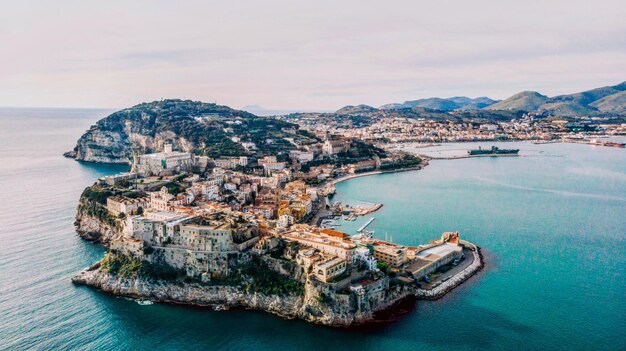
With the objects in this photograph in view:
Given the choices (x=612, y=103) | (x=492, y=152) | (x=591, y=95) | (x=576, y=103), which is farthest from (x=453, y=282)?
(x=591, y=95)

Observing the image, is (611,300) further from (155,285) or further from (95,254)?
(95,254)

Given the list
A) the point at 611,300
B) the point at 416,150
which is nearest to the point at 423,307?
the point at 611,300

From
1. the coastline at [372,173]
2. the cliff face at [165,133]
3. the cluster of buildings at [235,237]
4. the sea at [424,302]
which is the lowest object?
the sea at [424,302]

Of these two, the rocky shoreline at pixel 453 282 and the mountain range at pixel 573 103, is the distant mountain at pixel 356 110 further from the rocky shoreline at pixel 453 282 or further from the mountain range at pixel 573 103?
the rocky shoreline at pixel 453 282

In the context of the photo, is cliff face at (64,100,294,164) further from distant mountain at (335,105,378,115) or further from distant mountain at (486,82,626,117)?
distant mountain at (486,82,626,117)

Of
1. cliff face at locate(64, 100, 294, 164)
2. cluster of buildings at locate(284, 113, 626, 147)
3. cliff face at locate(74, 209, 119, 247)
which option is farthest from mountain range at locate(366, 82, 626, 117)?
cliff face at locate(74, 209, 119, 247)

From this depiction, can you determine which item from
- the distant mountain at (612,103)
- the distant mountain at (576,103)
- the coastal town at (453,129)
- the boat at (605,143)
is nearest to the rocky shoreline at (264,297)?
the coastal town at (453,129)

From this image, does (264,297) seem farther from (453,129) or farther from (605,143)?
(453,129)
